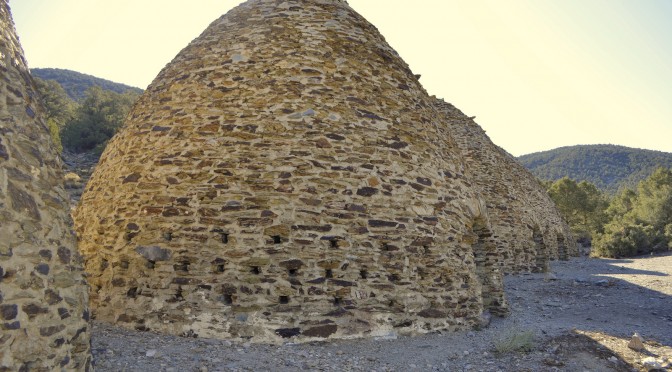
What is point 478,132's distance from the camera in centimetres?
1440

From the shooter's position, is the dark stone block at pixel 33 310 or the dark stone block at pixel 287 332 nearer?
the dark stone block at pixel 33 310

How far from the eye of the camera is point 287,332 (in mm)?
4820

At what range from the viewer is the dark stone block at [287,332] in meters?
4.80

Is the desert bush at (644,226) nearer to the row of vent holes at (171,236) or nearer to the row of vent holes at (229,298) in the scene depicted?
the row of vent holes at (229,298)

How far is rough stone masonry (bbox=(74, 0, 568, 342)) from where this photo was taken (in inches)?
198

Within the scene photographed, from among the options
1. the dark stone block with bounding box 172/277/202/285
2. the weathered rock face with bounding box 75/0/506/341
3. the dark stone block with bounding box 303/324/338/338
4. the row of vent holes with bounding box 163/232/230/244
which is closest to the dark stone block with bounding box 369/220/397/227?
the weathered rock face with bounding box 75/0/506/341

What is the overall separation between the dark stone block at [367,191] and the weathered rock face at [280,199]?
0.6 inches

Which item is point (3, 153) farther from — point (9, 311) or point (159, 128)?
point (159, 128)

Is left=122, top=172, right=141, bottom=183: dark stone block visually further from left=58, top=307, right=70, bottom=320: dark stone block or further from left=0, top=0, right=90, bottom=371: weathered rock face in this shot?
left=58, top=307, right=70, bottom=320: dark stone block

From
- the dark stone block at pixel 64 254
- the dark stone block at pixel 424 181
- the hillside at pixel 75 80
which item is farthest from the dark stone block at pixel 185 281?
the hillside at pixel 75 80

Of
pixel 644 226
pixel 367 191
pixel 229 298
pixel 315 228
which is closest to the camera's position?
pixel 229 298

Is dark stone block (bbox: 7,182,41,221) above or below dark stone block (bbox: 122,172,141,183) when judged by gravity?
below

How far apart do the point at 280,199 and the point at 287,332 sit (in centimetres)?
162

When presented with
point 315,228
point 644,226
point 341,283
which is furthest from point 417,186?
point 644,226
